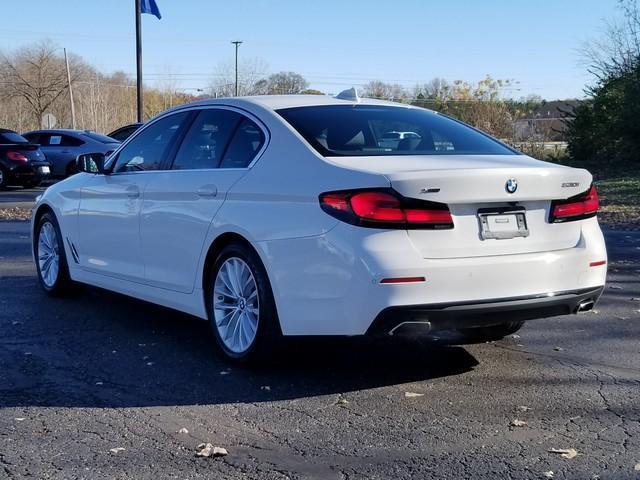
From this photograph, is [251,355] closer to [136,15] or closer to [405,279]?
[405,279]

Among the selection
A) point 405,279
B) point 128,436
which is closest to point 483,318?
point 405,279

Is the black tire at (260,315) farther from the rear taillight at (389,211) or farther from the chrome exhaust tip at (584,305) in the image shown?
the chrome exhaust tip at (584,305)

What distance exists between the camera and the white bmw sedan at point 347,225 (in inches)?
168

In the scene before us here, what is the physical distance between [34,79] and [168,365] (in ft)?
198

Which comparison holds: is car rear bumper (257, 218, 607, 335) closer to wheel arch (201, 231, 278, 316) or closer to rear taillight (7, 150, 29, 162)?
wheel arch (201, 231, 278, 316)

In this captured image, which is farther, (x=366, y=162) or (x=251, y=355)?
(x=251, y=355)

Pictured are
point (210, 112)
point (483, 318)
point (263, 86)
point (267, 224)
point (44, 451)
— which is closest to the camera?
point (44, 451)

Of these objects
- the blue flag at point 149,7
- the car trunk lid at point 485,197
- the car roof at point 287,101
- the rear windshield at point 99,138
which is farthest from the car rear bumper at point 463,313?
the blue flag at point 149,7

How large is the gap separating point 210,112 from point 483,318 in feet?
7.98

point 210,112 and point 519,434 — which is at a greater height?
point 210,112

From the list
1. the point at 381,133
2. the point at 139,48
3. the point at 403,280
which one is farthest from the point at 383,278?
the point at 139,48

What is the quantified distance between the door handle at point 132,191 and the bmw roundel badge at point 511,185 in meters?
2.75

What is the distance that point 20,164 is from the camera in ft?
69.4

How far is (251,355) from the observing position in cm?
496
